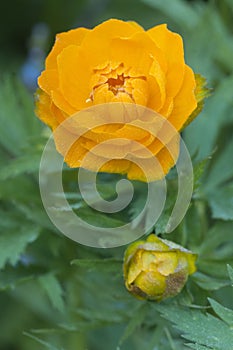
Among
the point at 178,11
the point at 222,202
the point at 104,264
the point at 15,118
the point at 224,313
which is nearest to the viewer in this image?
Answer: the point at 224,313

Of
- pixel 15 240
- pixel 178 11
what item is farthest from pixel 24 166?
A: pixel 178 11

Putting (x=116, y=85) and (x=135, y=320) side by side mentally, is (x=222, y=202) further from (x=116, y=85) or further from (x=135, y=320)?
(x=116, y=85)

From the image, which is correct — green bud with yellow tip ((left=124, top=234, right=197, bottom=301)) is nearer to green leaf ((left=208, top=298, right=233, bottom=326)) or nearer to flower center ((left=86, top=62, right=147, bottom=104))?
green leaf ((left=208, top=298, right=233, bottom=326))

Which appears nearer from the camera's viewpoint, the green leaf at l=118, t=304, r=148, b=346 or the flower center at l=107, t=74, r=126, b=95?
the flower center at l=107, t=74, r=126, b=95

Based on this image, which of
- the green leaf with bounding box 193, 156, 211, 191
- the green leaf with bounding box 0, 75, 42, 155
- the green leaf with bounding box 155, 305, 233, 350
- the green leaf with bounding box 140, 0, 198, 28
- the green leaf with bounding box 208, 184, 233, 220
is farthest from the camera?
the green leaf with bounding box 140, 0, 198, 28

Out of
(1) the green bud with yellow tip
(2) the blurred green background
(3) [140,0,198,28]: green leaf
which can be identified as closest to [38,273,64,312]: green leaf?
(2) the blurred green background

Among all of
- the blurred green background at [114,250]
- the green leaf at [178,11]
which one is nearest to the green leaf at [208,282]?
the blurred green background at [114,250]

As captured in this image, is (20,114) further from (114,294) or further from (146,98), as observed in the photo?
(146,98)
